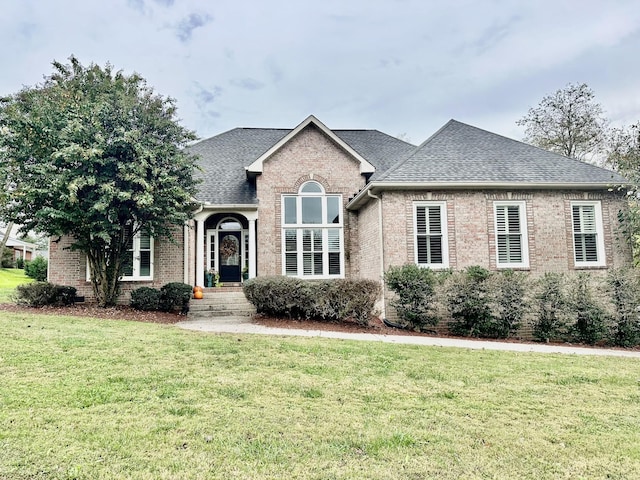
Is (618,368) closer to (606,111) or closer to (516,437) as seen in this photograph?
(516,437)

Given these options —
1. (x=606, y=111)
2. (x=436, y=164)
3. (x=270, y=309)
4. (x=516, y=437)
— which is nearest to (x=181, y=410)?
(x=516, y=437)

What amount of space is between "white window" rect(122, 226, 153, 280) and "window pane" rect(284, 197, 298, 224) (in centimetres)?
480

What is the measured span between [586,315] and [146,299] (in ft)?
39.6

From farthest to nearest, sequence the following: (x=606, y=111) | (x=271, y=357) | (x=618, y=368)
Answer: (x=606, y=111) → (x=618, y=368) → (x=271, y=357)

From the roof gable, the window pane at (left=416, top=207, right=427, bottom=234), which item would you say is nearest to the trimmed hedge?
the window pane at (left=416, top=207, right=427, bottom=234)

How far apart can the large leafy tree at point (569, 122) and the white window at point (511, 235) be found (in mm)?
17611

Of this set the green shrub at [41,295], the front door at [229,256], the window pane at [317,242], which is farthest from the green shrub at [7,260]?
the window pane at [317,242]

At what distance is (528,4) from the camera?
1193cm

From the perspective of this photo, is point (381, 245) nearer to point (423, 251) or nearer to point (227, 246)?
point (423, 251)

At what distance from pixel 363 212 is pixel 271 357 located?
876 centimetres

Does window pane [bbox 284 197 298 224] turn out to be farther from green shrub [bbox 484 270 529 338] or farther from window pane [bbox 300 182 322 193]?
green shrub [bbox 484 270 529 338]

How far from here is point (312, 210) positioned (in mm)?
14977

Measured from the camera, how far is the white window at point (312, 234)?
1470cm

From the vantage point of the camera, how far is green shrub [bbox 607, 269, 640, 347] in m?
10.1
